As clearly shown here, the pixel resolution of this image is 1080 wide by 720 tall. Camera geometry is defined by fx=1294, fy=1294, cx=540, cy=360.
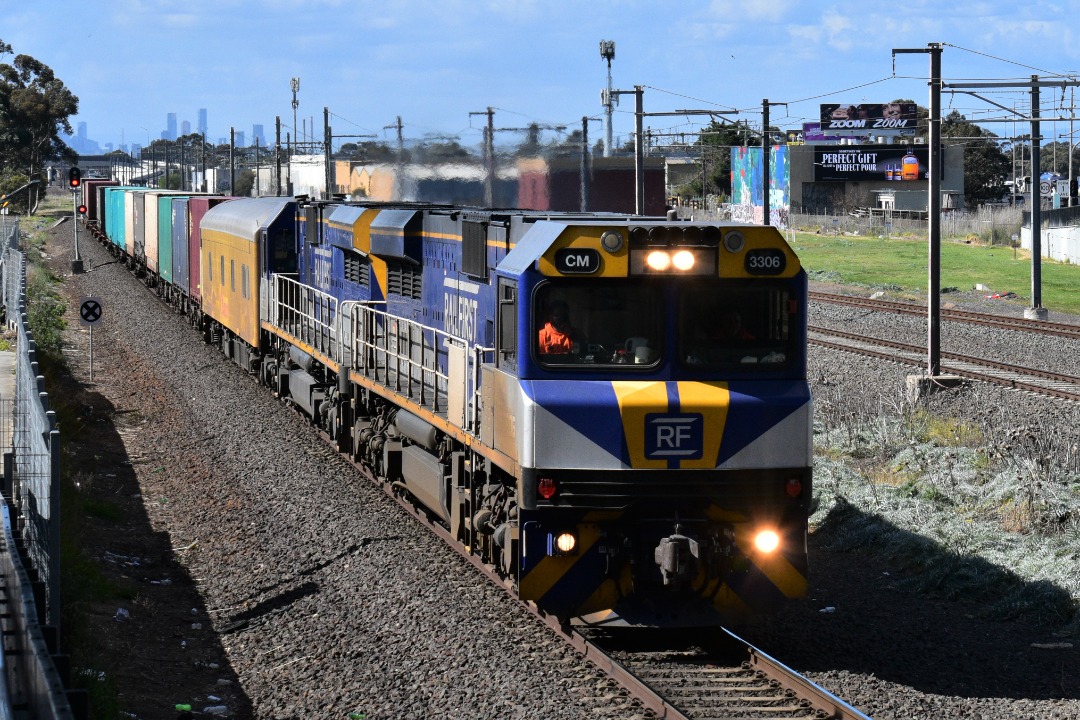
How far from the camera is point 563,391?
9125 millimetres

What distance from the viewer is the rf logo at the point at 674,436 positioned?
8992 millimetres

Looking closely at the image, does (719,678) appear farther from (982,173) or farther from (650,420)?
(982,173)

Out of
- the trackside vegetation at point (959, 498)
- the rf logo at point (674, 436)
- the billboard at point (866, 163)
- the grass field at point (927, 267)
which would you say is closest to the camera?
the rf logo at point (674, 436)

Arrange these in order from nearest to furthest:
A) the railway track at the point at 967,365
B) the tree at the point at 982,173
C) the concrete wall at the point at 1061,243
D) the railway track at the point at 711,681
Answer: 1. the railway track at the point at 711,681
2. the railway track at the point at 967,365
3. the concrete wall at the point at 1061,243
4. the tree at the point at 982,173

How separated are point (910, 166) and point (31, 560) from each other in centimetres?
8152

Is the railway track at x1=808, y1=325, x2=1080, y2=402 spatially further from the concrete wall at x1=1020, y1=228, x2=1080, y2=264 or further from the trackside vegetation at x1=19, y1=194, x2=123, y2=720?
the concrete wall at x1=1020, y1=228, x2=1080, y2=264

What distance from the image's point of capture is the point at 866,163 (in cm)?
8650

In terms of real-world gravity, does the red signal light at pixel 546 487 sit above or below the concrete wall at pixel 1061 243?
below

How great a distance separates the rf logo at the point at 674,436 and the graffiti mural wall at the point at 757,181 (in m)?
73.3

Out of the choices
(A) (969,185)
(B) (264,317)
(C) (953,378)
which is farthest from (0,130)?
(C) (953,378)

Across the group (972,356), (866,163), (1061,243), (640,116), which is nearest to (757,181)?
(866,163)

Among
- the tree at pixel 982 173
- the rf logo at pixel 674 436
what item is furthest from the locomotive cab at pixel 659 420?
the tree at pixel 982 173

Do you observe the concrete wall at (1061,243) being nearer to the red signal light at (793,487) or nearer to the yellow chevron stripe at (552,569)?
the red signal light at (793,487)

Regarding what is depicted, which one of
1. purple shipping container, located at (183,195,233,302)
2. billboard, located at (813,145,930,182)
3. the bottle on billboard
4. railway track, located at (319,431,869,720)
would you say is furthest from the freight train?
billboard, located at (813,145,930,182)
